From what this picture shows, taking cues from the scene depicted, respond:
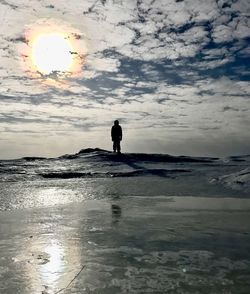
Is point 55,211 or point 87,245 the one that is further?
point 55,211

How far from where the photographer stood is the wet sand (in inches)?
122

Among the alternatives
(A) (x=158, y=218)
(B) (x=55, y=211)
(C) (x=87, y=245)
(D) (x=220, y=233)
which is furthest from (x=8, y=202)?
(D) (x=220, y=233)

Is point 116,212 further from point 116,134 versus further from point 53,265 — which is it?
point 116,134

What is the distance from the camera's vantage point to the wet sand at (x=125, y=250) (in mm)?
3105

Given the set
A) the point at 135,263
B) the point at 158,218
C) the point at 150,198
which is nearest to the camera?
the point at 135,263

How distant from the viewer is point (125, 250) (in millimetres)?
4168

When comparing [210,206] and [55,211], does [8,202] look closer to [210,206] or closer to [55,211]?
[55,211]

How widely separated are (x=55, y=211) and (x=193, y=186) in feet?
Answer: 16.2

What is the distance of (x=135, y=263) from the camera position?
369 centimetres

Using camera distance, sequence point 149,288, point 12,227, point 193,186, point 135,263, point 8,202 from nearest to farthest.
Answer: point 149,288, point 135,263, point 12,227, point 8,202, point 193,186

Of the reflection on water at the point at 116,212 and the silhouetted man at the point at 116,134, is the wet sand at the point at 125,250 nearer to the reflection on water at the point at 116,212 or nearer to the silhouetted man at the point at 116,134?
the reflection on water at the point at 116,212

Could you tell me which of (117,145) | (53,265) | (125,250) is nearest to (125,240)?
(125,250)

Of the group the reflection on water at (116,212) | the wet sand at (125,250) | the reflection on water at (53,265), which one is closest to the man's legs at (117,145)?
the reflection on water at (116,212)

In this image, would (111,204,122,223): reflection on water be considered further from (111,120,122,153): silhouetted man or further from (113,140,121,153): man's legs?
(113,140,121,153): man's legs
